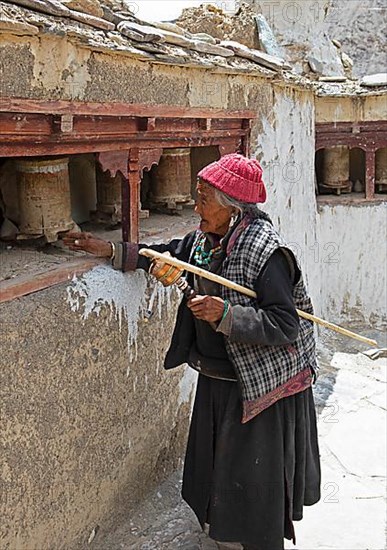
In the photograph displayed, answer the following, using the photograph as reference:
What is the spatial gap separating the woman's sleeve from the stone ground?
56.9 inches

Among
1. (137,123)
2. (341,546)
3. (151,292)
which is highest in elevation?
(137,123)

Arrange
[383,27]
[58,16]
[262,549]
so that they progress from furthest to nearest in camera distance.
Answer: [383,27], [262,549], [58,16]

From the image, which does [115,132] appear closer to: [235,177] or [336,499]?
[235,177]

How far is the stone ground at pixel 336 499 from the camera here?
350 centimetres

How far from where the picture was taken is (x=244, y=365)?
9.04ft

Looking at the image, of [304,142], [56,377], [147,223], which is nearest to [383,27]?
[304,142]

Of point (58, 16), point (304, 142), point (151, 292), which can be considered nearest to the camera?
point (58, 16)

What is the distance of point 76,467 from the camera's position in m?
3.16

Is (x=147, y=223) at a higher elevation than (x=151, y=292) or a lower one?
higher

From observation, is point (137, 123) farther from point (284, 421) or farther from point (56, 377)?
point (284, 421)

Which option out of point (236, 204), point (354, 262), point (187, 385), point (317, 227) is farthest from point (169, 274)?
point (354, 262)

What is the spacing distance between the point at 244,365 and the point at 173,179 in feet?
6.86

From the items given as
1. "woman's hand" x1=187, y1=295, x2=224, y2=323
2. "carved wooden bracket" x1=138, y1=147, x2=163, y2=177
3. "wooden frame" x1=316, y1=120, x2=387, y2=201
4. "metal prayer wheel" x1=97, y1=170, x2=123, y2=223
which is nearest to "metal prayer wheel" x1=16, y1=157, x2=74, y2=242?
"carved wooden bracket" x1=138, y1=147, x2=163, y2=177

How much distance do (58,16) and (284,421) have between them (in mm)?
1995
